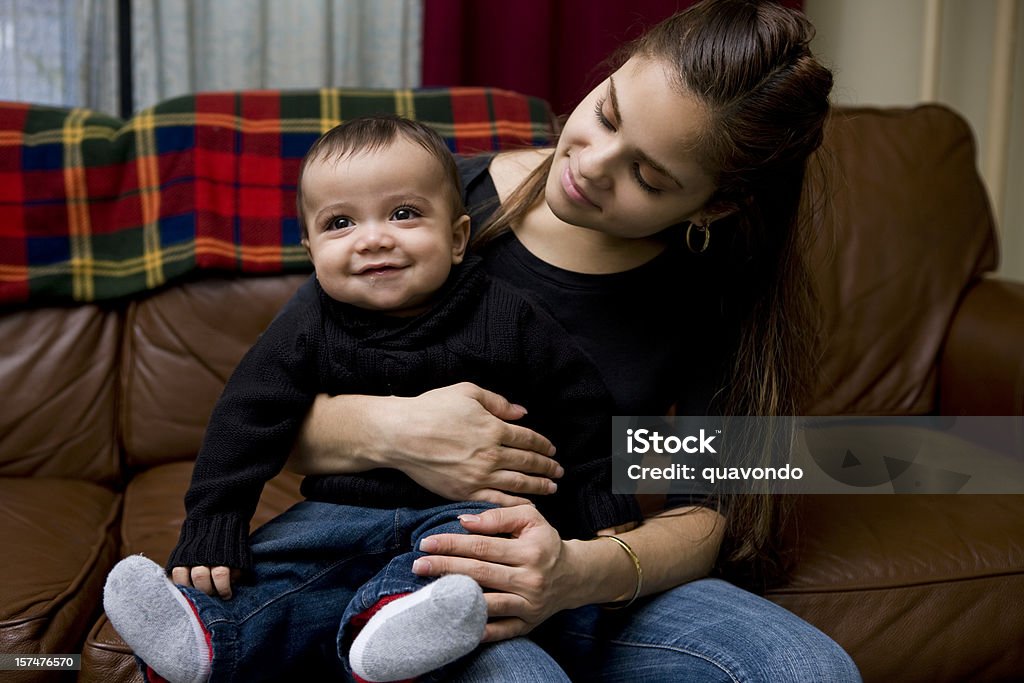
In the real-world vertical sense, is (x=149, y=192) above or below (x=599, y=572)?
above

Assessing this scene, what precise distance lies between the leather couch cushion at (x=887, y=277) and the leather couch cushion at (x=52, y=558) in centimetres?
136

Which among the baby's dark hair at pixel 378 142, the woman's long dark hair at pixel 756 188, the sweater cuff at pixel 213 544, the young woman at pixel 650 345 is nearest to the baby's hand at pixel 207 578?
the sweater cuff at pixel 213 544

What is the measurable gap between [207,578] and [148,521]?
531 mm

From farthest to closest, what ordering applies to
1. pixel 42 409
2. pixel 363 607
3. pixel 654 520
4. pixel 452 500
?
pixel 42 409 < pixel 654 520 < pixel 452 500 < pixel 363 607

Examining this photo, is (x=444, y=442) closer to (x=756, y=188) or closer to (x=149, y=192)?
(x=756, y=188)

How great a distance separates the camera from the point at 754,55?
101 centimetres

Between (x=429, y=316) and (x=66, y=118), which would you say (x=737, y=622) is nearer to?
(x=429, y=316)

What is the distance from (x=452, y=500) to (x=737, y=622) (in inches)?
13.8

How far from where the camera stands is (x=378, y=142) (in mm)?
1044

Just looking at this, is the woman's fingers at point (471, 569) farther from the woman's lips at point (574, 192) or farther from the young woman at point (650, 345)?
the woman's lips at point (574, 192)

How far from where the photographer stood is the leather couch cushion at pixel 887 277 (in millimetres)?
1941

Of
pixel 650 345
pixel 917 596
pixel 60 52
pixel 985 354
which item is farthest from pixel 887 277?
pixel 60 52

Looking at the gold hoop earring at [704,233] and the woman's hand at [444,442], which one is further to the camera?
the gold hoop earring at [704,233]

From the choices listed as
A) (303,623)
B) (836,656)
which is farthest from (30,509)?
(836,656)
